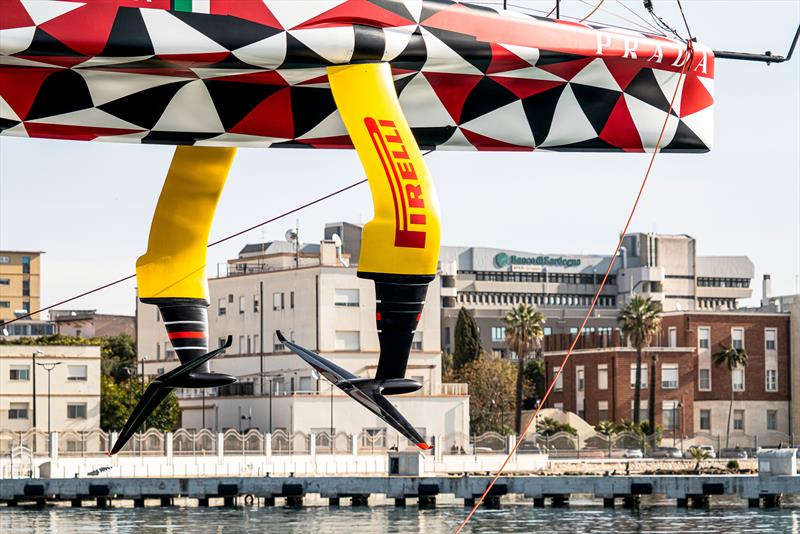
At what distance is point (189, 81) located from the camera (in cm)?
989

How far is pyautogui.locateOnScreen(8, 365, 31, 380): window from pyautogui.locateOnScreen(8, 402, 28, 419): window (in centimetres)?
158

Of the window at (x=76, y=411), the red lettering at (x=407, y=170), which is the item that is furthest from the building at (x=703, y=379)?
the red lettering at (x=407, y=170)

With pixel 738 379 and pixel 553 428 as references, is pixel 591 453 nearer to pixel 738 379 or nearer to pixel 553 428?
pixel 553 428

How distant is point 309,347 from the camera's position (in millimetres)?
95000

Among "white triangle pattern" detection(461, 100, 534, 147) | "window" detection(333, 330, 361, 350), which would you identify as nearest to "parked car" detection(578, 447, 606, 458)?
"window" detection(333, 330, 361, 350)

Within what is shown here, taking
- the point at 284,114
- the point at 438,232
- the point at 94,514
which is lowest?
the point at 94,514

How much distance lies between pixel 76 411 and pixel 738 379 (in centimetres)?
4969

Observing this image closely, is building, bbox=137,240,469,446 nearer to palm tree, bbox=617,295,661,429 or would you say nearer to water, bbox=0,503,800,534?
palm tree, bbox=617,295,661,429

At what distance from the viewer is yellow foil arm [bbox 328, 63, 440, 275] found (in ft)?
30.1

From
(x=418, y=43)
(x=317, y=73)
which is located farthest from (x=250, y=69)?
(x=418, y=43)

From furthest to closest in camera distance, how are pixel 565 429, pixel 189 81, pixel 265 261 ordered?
1. pixel 265 261
2. pixel 565 429
3. pixel 189 81

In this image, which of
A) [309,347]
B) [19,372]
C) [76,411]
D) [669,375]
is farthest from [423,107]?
[669,375]

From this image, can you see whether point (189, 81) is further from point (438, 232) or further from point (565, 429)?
point (565, 429)

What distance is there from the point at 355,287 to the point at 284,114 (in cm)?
8698
